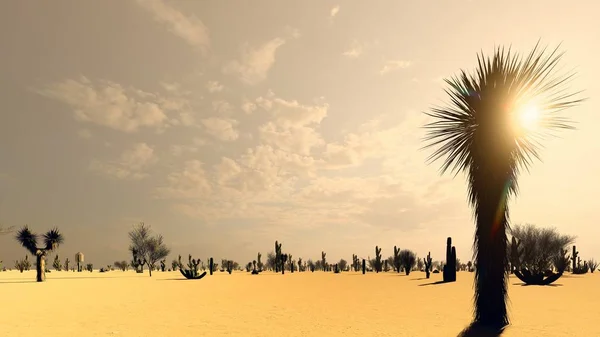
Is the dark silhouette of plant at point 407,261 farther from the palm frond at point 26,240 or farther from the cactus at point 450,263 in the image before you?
the palm frond at point 26,240

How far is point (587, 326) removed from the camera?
39.7ft

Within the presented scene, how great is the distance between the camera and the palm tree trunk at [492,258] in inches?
470

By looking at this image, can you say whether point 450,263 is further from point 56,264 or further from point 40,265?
point 56,264

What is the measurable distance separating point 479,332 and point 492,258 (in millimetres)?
2215

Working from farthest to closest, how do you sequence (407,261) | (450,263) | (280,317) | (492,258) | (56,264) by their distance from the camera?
(56,264) < (407,261) < (450,263) < (280,317) < (492,258)

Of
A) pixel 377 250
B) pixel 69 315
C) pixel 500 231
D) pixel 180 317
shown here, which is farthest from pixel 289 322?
pixel 377 250

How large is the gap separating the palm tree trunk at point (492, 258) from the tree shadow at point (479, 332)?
539mm

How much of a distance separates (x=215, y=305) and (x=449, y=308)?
9316 mm

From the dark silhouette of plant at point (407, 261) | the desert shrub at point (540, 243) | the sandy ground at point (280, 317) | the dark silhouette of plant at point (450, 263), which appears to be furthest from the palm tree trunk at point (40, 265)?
the desert shrub at point (540, 243)

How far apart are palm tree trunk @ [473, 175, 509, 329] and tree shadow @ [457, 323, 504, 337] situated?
54 cm

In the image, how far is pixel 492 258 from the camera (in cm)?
1201

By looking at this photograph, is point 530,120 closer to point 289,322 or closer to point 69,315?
point 289,322

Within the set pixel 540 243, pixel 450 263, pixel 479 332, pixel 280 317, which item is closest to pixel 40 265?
pixel 280 317

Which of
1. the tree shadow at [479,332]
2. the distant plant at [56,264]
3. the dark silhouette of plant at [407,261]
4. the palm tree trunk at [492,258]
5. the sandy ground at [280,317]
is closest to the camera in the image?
the tree shadow at [479,332]
